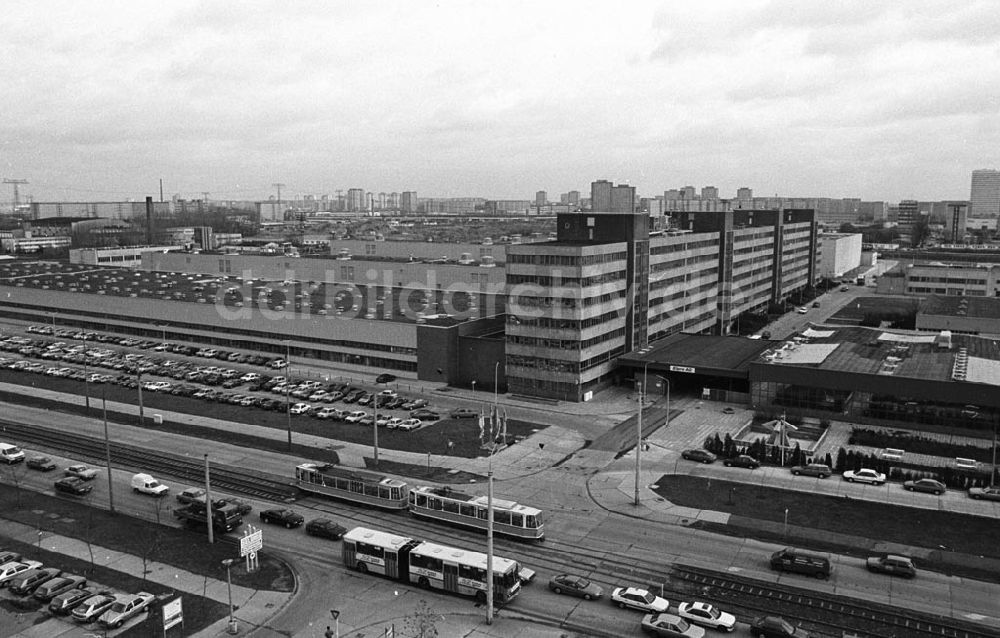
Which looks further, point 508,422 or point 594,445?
point 508,422

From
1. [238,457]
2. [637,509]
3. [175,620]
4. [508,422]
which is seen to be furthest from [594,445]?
[175,620]

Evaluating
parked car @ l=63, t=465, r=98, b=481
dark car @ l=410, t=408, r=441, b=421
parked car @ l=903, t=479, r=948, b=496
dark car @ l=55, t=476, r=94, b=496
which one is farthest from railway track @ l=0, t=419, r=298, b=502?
parked car @ l=903, t=479, r=948, b=496

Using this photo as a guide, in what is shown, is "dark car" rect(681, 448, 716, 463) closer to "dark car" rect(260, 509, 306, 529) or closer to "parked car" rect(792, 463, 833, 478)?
"parked car" rect(792, 463, 833, 478)

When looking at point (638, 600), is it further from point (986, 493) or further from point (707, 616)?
point (986, 493)

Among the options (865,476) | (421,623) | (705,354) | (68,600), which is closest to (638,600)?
(421,623)

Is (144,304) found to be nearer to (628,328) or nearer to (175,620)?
(628,328)

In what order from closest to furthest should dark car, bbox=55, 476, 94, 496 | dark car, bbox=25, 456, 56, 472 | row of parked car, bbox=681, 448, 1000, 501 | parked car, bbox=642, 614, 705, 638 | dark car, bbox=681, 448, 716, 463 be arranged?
parked car, bbox=642, 614, 705, 638, row of parked car, bbox=681, 448, 1000, 501, dark car, bbox=55, 476, 94, 496, dark car, bbox=25, 456, 56, 472, dark car, bbox=681, 448, 716, 463
